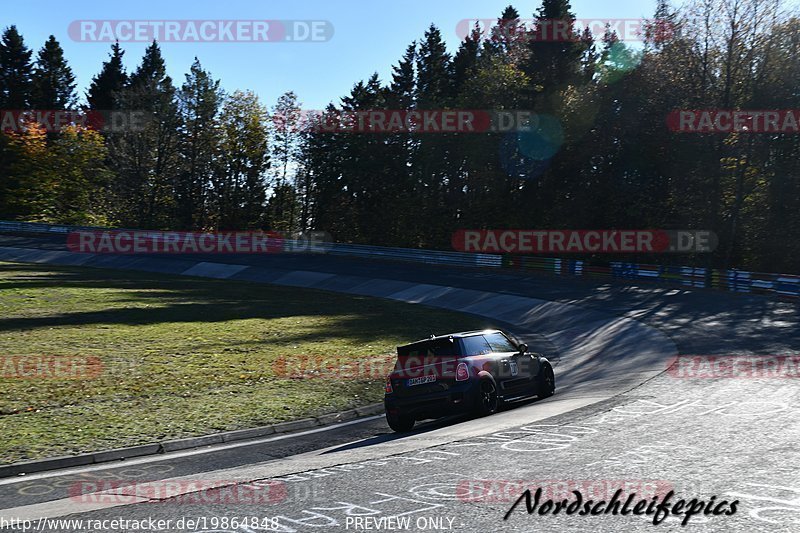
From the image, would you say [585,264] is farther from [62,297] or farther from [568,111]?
[62,297]

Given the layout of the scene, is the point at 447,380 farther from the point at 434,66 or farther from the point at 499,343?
the point at 434,66

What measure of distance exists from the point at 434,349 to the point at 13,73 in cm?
10326

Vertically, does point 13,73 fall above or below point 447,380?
above

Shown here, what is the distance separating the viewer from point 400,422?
1413 cm

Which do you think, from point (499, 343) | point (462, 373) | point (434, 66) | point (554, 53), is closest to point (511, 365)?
point (499, 343)

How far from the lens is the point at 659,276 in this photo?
41656 millimetres

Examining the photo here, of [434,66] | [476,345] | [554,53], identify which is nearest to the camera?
[476,345]

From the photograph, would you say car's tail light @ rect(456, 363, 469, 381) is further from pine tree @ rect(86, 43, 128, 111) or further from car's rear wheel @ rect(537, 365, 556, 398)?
pine tree @ rect(86, 43, 128, 111)

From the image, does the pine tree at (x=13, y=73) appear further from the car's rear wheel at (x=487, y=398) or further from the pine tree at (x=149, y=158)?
the car's rear wheel at (x=487, y=398)

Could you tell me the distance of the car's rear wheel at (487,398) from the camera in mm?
13970

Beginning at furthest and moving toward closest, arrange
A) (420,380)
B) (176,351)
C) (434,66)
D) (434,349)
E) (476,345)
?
(434,66), (176,351), (476,345), (434,349), (420,380)

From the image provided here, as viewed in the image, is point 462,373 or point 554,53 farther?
point 554,53

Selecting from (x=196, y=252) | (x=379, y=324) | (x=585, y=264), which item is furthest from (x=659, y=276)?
(x=196, y=252)

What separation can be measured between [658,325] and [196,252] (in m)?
39.2
